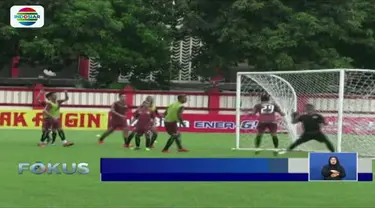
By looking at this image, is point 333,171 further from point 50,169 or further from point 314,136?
point 314,136

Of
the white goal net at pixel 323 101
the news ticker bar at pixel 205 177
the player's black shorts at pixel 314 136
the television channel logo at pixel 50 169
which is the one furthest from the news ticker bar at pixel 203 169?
the white goal net at pixel 323 101

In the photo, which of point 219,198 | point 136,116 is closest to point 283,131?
point 136,116

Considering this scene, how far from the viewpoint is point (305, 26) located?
30859 millimetres

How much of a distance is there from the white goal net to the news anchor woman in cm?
755

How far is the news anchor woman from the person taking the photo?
1115 centimetres

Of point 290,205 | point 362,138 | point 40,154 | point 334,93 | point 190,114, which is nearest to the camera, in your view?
point 290,205

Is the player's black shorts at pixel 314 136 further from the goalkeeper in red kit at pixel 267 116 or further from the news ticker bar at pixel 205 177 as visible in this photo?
the news ticker bar at pixel 205 177

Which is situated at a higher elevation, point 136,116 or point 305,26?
point 305,26

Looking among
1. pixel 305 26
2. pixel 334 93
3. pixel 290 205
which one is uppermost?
pixel 305 26

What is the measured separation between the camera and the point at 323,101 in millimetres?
25641

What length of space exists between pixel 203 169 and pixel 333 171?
199 cm

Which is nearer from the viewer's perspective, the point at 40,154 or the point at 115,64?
the point at 40,154

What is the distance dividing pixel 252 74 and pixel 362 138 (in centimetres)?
381

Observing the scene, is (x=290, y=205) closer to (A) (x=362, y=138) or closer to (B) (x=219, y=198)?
(B) (x=219, y=198)
